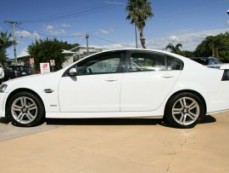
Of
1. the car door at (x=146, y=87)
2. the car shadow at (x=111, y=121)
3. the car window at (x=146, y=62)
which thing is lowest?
the car shadow at (x=111, y=121)

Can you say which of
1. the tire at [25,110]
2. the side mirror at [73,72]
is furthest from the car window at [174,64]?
the tire at [25,110]

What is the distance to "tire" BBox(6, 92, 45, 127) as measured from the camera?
6984 millimetres

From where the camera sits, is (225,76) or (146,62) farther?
(225,76)

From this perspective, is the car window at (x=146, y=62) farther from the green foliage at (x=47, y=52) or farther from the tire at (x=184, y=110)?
the green foliage at (x=47, y=52)

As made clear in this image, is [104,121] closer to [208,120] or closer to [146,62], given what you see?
[146,62]

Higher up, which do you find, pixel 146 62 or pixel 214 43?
pixel 214 43

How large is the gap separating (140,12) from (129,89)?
145 ft

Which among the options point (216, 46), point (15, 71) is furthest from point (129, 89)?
point (216, 46)

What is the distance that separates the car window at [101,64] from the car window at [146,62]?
261 mm

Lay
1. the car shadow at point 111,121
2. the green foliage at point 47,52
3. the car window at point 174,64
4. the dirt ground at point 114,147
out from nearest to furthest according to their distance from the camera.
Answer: the dirt ground at point 114,147 → the car window at point 174,64 → the car shadow at point 111,121 → the green foliage at point 47,52

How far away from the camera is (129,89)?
6754 millimetres

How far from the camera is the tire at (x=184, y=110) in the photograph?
22.2ft

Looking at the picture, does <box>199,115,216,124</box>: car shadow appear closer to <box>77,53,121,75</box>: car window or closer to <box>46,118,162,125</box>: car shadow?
<box>46,118,162,125</box>: car shadow

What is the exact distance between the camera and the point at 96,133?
6414 millimetres
